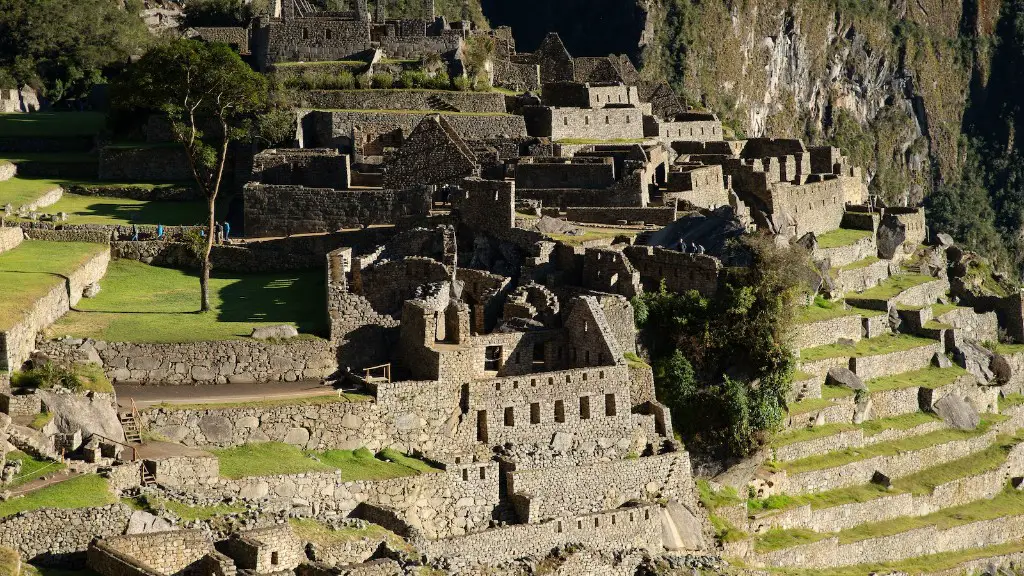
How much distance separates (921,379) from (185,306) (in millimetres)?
24364

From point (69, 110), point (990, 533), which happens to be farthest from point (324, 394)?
point (69, 110)

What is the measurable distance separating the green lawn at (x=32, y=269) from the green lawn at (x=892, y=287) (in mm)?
25013

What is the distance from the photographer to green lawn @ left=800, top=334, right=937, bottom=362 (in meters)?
58.7

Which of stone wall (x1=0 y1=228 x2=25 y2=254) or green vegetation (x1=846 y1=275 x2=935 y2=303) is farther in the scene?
green vegetation (x1=846 y1=275 x2=935 y2=303)

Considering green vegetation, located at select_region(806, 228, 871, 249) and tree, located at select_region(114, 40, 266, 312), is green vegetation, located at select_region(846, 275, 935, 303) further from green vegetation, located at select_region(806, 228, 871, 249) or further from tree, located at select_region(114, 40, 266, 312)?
tree, located at select_region(114, 40, 266, 312)

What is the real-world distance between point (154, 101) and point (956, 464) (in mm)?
26591

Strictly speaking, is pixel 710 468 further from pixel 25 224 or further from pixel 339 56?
pixel 339 56

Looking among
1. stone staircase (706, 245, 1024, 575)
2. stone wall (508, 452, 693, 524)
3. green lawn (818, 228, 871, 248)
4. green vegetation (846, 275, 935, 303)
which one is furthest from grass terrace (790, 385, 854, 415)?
green lawn (818, 228, 871, 248)

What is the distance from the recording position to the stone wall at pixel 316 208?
57406 millimetres

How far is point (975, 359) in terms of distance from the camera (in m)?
66.8

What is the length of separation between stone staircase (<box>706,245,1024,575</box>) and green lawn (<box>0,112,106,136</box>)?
1128 inches

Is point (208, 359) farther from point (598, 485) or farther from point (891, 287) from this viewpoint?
point (891, 287)

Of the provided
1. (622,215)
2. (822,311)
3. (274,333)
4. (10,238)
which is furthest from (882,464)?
(10,238)

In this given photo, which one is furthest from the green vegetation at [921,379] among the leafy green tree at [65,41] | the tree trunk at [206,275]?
the leafy green tree at [65,41]
